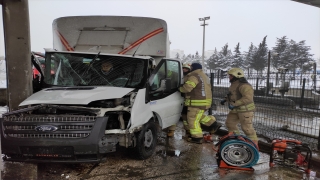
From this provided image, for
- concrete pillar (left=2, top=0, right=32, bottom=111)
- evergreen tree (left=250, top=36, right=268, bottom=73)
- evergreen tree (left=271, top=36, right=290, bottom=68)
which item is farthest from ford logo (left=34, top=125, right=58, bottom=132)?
evergreen tree (left=250, top=36, right=268, bottom=73)

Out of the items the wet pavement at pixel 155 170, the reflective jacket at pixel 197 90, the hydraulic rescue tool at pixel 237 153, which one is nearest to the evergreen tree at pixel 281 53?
the reflective jacket at pixel 197 90

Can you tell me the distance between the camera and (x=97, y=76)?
16.0 ft

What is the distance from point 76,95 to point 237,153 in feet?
9.60

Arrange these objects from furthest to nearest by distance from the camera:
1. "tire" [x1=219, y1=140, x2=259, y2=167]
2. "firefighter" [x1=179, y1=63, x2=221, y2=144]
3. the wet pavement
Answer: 1. "firefighter" [x1=179, y1=63, x2=221, y2=144]
2. "tire" [x1=219, y1=140, x2=259, y2=167]
3. the wet pavement

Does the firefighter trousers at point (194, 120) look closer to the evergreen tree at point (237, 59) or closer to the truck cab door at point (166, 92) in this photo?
the truck cab door at point (166, 92)

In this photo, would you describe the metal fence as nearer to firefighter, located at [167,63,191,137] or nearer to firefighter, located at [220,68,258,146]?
firefighter, located at [220,68,258,146]

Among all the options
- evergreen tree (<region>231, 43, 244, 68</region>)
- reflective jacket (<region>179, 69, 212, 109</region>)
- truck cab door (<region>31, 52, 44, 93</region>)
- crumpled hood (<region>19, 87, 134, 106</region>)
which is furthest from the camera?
evergreen tree (<region>231, 43, 244, 68</region>)

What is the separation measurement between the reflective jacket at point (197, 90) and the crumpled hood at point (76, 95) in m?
1.67

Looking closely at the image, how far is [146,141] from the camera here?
16.2 ft

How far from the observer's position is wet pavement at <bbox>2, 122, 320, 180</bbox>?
418 centimetres

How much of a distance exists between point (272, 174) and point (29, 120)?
405 cm

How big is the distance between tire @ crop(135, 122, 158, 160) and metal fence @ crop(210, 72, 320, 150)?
282 cm

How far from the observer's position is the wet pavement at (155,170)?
13.7 feet

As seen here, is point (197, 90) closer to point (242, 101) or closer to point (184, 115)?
point (184, 115)
